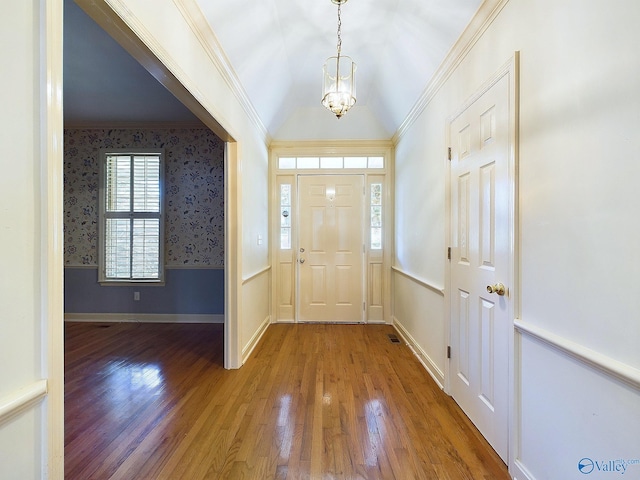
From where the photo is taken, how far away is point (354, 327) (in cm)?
381

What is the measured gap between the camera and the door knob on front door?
1519 millimetres

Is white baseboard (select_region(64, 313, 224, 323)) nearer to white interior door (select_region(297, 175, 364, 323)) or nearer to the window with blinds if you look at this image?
the window with blinds

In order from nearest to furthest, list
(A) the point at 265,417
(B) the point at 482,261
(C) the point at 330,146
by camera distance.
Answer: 1. (B) the point at 482,261
2. (A) the point at 265,417
3. (C) the point at 330,146

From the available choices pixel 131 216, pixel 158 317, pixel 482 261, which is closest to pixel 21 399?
pixel 482 261

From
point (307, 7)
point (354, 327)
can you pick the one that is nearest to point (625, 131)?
point (307, 7)

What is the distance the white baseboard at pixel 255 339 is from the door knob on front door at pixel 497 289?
2179 mm

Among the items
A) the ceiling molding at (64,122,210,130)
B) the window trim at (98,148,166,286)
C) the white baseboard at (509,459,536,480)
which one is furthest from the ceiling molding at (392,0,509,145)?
the window trim at (98,148,166,286)

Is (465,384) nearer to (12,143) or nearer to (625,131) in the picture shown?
(625,131)

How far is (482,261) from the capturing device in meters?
1.74

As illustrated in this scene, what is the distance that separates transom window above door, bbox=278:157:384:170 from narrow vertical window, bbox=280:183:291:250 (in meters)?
0.29

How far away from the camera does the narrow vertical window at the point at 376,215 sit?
13.1 ft

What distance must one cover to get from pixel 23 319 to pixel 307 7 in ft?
8.56

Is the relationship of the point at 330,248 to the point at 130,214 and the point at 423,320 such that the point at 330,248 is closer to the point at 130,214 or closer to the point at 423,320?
the point at 423,320

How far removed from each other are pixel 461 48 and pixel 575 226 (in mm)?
1510
